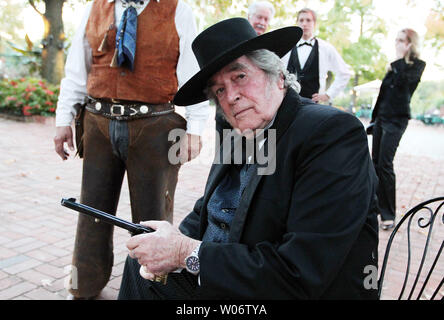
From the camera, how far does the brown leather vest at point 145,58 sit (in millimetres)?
2211

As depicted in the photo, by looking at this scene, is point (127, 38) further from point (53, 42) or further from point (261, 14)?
point (53, 42)

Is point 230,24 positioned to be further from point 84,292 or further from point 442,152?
point 442,152

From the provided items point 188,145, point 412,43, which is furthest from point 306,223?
point 412,43

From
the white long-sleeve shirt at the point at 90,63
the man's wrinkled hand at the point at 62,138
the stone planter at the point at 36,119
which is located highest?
the white long-sleeve shirt at the point at 90,63

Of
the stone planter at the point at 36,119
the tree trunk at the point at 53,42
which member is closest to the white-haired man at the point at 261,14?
the stone planter at the point at 36,119

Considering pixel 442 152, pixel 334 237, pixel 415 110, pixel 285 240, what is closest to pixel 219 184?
pixel 285 240

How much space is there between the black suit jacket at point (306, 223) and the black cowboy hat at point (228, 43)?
33cm

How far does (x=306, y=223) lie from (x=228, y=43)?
0.82 meters

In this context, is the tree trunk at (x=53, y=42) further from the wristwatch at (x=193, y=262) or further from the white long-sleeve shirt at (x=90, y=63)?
the wristwatch at (x=193, y=262)

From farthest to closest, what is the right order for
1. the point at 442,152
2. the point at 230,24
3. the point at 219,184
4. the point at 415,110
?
the point at 415,110
the point at 442,152
the point at 219,184
the point at 230,24

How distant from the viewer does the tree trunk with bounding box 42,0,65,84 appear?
39.3 ft

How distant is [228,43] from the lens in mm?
1667

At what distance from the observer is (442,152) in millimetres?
12383
